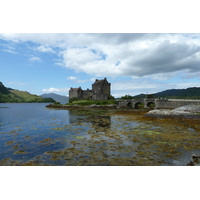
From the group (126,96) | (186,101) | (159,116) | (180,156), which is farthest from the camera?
(126,96)

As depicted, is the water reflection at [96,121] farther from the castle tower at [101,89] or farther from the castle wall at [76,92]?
the castle wall at [76,92]

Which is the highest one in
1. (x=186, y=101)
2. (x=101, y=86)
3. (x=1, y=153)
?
(x=101, y=86)

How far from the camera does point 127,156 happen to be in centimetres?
962

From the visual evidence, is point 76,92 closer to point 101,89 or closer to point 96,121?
point 101,89

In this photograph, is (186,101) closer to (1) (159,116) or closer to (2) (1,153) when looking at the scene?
(1) (159,116)

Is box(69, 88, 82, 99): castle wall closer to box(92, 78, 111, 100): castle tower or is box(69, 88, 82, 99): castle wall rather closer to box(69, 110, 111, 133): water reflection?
box(92, 78, 111, 100): castle tower

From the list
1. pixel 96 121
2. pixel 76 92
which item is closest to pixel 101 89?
pixel 76 92

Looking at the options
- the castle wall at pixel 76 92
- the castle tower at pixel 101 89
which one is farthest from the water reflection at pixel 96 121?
the castle wall at pixel 76 92

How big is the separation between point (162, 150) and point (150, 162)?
282cm

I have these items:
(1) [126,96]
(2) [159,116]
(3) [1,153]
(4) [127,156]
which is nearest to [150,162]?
(4) [127,156]

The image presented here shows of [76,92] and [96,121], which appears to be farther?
[76,92]

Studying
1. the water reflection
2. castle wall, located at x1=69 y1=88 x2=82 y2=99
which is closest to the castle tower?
castle wall, located at x1=69 y1=88 x2=82 y2=99

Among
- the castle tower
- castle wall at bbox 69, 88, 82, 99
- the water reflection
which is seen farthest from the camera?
castle wall at bbox 69, 88, 82, 99

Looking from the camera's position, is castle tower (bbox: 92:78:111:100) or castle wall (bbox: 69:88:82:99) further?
castle wall (bbox: 69:88:82:99)
